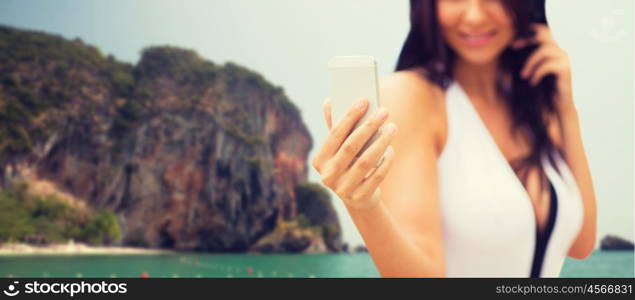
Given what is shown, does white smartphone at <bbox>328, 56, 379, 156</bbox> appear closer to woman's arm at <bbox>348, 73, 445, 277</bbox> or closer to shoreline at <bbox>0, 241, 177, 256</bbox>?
woman's arm at <bbox>348, 73, 445, 277</bbox>

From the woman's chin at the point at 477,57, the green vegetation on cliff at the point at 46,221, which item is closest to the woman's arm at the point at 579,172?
the woman's chin at the point at 477,57

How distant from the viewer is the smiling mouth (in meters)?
0.85

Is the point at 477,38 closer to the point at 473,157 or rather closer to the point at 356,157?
the point at 473,157

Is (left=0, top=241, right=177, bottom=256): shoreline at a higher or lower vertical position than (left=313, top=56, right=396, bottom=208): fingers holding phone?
lower

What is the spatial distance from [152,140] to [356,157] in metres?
38.5

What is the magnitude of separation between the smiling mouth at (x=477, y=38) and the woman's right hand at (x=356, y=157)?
29cm

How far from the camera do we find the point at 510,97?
97 centimetres

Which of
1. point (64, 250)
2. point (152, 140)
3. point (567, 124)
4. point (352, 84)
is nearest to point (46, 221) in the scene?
point (64, 250)

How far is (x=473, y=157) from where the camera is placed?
85cm

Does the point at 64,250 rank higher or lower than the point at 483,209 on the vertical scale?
lower

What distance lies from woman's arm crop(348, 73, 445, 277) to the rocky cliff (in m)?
34.6

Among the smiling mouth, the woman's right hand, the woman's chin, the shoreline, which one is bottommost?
the shoreline

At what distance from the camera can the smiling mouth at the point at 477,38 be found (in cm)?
85

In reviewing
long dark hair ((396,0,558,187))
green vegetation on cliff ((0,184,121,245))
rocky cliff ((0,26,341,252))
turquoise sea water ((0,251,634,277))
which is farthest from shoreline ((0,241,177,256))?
long dark hair ((396,0,558,187))
